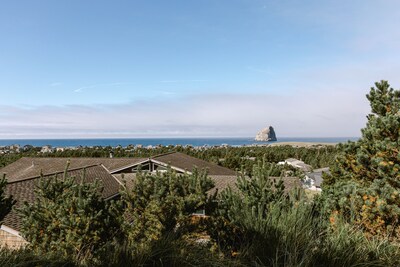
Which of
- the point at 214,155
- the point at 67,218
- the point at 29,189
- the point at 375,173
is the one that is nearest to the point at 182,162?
the point at 29,189

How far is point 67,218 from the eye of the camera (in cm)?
865

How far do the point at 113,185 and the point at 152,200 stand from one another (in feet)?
47.8

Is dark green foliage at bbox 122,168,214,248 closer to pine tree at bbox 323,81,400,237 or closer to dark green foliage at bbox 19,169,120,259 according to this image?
dark green foliage at bbox 19,169,120,259

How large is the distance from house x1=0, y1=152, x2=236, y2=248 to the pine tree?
435 centimetres

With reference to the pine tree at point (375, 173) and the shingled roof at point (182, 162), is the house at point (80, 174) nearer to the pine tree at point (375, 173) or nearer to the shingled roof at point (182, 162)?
the shingled roof at point (182, 162)

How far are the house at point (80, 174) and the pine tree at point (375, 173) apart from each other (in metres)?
4.35

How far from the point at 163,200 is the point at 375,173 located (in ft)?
21.9

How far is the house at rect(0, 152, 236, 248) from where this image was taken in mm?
14098

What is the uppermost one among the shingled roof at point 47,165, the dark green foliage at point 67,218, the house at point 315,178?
the dark green foliage at point 67,218

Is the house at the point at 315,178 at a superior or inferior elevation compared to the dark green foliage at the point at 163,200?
inferior

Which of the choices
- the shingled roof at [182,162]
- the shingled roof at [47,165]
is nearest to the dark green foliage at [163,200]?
the shingled roof at [182,162]

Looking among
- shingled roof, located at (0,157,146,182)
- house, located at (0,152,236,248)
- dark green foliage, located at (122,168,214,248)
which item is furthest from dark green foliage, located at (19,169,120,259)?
shingled roof, located at (0,157,146,182)

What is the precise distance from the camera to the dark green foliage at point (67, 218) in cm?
852

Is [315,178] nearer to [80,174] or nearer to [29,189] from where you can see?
[80,174]
